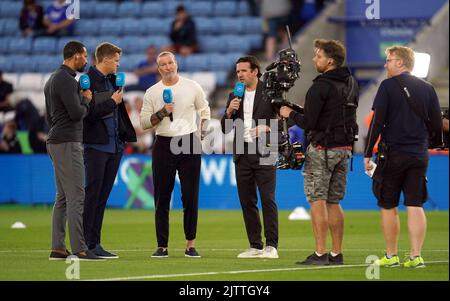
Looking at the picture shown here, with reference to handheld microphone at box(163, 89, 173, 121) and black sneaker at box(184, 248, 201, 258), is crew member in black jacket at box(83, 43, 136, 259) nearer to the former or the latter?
handheld microphone at box(163, 89, 173, 121)

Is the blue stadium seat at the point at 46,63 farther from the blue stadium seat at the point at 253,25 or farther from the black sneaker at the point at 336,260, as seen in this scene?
the black sneaker at the point at 336,260

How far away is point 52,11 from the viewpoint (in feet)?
109

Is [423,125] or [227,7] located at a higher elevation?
[227,7]

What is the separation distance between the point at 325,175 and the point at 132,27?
A: 20.2m

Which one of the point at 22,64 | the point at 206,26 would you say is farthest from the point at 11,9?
the point at 206,26

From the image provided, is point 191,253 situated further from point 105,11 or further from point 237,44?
point 105,11

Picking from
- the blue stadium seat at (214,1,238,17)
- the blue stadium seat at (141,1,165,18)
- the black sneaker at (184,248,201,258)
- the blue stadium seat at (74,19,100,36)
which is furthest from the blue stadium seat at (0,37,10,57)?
the black sneaker at (184,248,201,258)

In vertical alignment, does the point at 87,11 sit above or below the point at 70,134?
above

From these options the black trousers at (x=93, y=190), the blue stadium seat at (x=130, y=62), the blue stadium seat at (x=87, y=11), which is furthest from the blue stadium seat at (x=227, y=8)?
the black trousers at (x=93, y=190)

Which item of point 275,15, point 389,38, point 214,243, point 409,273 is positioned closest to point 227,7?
point 275,15

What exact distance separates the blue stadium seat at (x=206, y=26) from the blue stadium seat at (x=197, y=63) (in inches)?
50.0

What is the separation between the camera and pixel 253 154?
14844 mm
